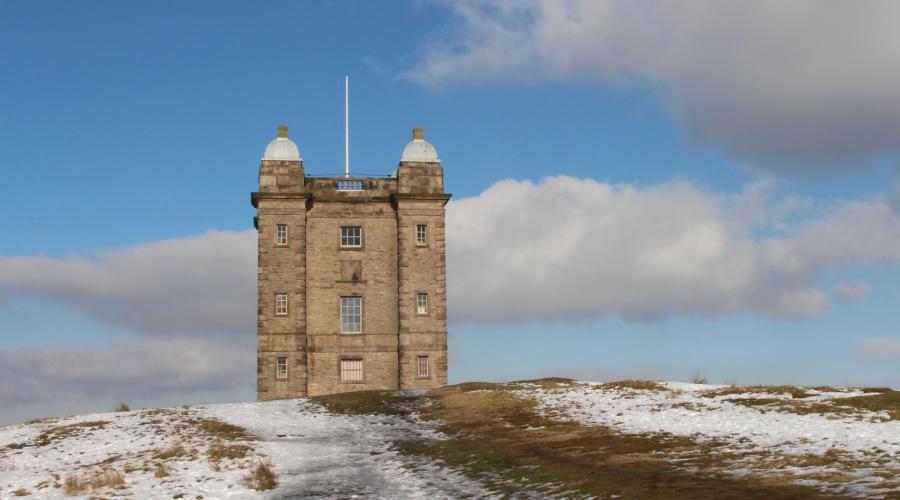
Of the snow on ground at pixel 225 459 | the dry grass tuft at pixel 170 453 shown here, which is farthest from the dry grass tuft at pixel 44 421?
the dry grass tuft at pixel 170 453

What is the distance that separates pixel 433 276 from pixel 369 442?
2083cm

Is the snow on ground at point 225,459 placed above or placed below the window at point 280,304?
below

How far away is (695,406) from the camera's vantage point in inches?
1169

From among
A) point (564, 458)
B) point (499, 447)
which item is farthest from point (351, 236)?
point (564, 458)

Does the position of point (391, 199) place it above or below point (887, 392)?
above

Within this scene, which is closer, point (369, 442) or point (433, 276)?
point (369, 442)

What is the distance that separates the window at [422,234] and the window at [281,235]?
23.0ft

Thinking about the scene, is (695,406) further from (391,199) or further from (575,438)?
(391,199)

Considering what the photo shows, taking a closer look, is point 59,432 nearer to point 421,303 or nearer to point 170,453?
point 170,453

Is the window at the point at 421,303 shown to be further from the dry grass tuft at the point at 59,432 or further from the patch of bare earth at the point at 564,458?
the dry grass tuft at the point at 59,432

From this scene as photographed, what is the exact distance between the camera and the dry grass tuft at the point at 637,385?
117 feet

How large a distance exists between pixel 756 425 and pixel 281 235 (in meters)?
29.6

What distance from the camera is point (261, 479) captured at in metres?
22.0

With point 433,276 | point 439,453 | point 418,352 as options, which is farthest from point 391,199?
point 439,453
